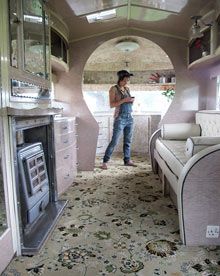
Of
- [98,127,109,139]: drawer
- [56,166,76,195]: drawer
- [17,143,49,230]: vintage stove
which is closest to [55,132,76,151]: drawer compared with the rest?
[56,166,76,195]: drawer

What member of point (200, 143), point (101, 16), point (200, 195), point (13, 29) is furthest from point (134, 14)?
point (200, 195)

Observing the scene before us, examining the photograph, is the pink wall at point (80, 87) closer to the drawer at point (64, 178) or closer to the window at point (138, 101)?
the drawer at point (64, 178)

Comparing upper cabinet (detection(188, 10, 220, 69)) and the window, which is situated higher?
upper cabinet (detection(188, 10, 220, 69))

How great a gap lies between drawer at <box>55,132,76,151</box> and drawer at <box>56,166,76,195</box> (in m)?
0.27

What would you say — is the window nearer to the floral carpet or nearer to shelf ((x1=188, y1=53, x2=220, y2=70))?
shelf ((x1=188, y1=53, x2=220, y2=70))

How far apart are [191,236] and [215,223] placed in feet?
0.59

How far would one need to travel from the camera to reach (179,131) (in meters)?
3.48

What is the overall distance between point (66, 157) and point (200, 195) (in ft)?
5.90

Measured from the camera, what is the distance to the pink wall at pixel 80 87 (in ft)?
12.5

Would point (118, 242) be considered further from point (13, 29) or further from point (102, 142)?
point (102, 142)

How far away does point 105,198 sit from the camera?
273 centimetres

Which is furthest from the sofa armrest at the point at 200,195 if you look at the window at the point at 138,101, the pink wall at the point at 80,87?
the window at the point at 138,101

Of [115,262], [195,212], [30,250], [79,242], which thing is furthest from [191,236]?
[30,250]

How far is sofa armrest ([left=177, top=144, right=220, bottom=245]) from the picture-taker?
1.63 meters
